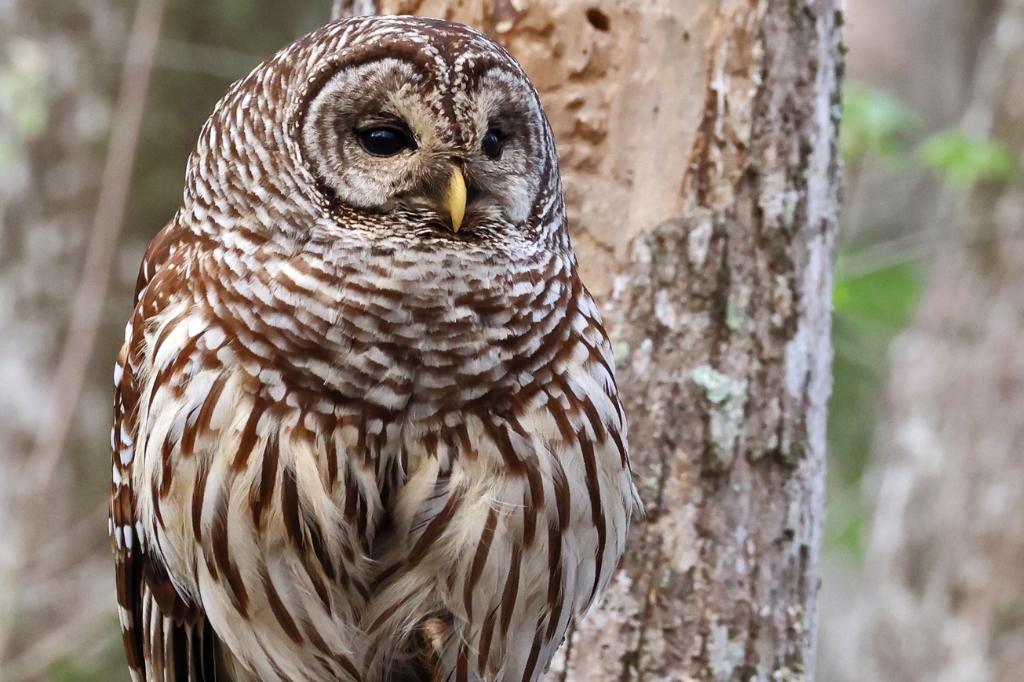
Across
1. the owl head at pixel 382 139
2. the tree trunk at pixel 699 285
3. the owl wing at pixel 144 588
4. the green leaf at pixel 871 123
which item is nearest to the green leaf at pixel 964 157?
the green leaf at pixel 871 123

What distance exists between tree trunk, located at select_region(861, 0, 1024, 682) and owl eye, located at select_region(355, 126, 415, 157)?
12.7ft

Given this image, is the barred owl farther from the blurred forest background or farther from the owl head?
the blurred forest background

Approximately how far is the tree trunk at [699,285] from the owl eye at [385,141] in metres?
0.84

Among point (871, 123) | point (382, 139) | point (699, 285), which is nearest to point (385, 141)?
point (382, 139)

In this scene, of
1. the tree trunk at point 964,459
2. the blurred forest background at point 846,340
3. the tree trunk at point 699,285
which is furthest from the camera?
the tree trunk at point 964,459

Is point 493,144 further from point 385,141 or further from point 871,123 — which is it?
point 871,123

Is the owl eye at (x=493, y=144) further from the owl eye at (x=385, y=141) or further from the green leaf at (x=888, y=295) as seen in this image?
the green leaf at (x=888, y=295)

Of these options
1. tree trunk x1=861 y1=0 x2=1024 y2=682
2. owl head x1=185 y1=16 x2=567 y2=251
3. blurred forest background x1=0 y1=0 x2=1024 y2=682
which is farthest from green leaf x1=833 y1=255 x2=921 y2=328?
owl head x1=185 y1=16 x2=567 y2=251

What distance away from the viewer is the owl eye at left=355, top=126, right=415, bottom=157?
6.98ft

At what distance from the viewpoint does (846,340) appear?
17.5 feet

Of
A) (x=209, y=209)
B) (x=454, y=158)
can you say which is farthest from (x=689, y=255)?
(x=209, y=209)

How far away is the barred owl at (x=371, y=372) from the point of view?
2.12 meters

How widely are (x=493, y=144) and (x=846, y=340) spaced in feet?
11.7

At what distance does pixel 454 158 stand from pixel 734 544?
4.25 feet
